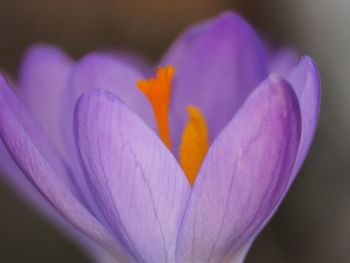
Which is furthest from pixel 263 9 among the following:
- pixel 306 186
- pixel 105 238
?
pixel 105 238

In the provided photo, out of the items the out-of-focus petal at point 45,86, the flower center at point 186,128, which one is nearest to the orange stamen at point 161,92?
the flower center at point 186,128

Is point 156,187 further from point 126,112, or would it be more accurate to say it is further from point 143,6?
point 143,6

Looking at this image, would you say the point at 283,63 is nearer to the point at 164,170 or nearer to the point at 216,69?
the point at 216,69

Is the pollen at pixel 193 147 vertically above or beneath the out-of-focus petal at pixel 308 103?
beneath

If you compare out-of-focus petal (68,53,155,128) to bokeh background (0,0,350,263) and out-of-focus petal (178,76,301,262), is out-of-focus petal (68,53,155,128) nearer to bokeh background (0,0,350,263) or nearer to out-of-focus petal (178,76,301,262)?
out-of-focus petal (178,76,301,262)

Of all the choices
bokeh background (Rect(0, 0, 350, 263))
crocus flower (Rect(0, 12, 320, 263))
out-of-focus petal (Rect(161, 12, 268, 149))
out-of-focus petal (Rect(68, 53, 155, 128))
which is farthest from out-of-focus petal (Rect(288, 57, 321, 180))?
bokeh background (Rect(0, 0, 350, 263))

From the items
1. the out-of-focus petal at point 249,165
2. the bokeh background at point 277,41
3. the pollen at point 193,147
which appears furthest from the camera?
the bokeh background at point 277,41

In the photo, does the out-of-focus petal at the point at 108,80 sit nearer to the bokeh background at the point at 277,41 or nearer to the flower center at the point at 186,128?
the flower center at the point at 186,128
